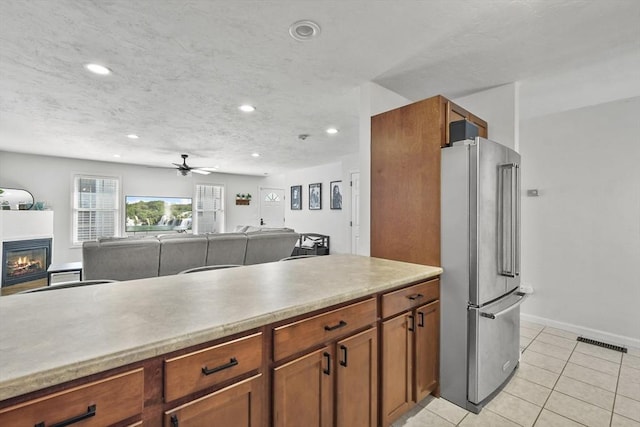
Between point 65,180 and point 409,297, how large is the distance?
7.56 meters

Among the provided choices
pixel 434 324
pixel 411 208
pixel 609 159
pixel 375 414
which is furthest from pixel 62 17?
pixel 609 159

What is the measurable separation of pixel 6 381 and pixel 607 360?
151 inches

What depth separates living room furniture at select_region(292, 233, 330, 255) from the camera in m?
6.88

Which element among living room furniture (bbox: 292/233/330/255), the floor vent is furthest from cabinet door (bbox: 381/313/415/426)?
living room furniture (bbox: 292/233/330/255)

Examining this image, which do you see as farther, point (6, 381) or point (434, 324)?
point (434, 324)

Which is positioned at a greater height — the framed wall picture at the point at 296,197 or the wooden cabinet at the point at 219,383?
the framed wall picture at the point at 296,197

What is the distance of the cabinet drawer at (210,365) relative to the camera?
89cm

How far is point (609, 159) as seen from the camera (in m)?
2.85

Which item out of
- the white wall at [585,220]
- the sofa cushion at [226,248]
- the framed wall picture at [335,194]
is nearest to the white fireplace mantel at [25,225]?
the sofa cushion at [226,248]

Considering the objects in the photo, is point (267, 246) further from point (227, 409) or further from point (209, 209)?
point (209, 209)

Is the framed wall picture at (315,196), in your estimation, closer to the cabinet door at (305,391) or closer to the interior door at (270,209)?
the interior door at (270,209)

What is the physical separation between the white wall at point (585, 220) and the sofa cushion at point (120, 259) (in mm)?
4539

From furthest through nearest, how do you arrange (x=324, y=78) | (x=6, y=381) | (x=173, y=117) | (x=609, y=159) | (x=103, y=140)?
(x=103, y=140)
(x=173, y=117)
(x=609, y=159)
(x=324, y=78)
(x=6, y=381)

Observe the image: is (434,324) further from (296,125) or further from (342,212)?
(342,212)
